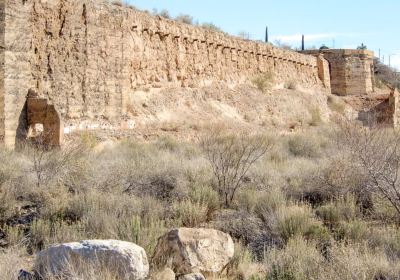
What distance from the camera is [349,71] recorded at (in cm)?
3650

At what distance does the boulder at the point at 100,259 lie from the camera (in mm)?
4667

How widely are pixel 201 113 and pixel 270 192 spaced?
37.2 feet

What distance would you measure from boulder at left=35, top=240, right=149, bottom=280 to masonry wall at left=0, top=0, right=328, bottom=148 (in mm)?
8141

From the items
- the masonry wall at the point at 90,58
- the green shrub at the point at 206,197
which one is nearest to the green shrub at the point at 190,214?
the green shrub at the point at 206,197

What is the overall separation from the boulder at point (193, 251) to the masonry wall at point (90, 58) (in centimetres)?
810

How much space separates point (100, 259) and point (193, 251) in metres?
1.00

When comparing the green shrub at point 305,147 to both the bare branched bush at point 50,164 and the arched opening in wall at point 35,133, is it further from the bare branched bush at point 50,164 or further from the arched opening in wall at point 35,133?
the arched opening in wall at point 35,133

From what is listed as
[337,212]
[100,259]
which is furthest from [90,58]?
[100,259]

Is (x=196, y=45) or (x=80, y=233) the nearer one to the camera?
(x=80, y=233)

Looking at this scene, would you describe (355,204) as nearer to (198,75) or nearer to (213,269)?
(213,269)

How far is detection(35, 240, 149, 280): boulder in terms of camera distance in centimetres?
467

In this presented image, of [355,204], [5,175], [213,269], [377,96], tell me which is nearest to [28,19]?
[5,175]

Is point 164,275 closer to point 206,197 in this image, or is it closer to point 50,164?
point 206,197

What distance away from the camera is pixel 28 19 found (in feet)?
43.2
